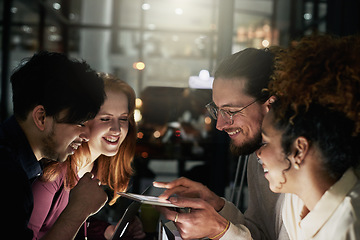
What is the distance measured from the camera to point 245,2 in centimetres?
669

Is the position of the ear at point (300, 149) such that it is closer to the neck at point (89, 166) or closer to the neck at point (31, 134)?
the neck at point (31, 134)

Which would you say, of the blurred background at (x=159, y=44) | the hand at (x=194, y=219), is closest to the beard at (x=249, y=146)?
the hand at (x=194, y=219)

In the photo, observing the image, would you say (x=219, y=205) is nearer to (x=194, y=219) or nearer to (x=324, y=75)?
(x=194, y=219)

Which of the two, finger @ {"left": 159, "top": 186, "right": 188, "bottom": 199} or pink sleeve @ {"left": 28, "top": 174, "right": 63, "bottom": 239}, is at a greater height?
finger @ {"left": 159, "top": 186, "right": 188, "bottom": 199}

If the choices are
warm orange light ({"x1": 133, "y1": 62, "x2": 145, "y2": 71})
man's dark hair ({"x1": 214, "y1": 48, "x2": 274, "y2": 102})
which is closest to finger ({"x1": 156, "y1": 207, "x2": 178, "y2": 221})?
man's dark hair ({"x1": 214, "y1": 48, "x2": 274, "y2": 102})

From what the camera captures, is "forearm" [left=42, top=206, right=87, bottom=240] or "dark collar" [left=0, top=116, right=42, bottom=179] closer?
"forearm" [left=42, top=206, right=87, bottom=240]

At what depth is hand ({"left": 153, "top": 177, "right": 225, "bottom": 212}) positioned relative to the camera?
5.46ft

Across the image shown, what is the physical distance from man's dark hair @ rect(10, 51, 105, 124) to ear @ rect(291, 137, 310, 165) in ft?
2.73

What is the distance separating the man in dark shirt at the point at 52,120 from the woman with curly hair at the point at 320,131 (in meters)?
0.68

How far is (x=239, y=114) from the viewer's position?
1912 millimetres

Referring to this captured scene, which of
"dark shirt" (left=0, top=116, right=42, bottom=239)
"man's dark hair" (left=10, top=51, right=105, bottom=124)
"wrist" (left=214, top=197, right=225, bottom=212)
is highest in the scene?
"man's dark hair" (left=10, top=51, right=105, bottom=124)

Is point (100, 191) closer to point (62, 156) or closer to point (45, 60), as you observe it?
point (62, 156)

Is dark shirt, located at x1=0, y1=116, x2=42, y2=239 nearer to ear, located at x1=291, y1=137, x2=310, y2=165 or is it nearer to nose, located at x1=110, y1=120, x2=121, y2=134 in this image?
nose, located at x1=110, y1=120, x2=121, y2=134

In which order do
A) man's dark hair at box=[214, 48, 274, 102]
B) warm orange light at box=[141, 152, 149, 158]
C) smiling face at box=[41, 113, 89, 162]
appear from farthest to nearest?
warm orange light at box=[141, 152, 149, 158] < man's dark hair at box=[214, 48, 274, 102] < smiling face at box=[41, 113, 89, 162]
